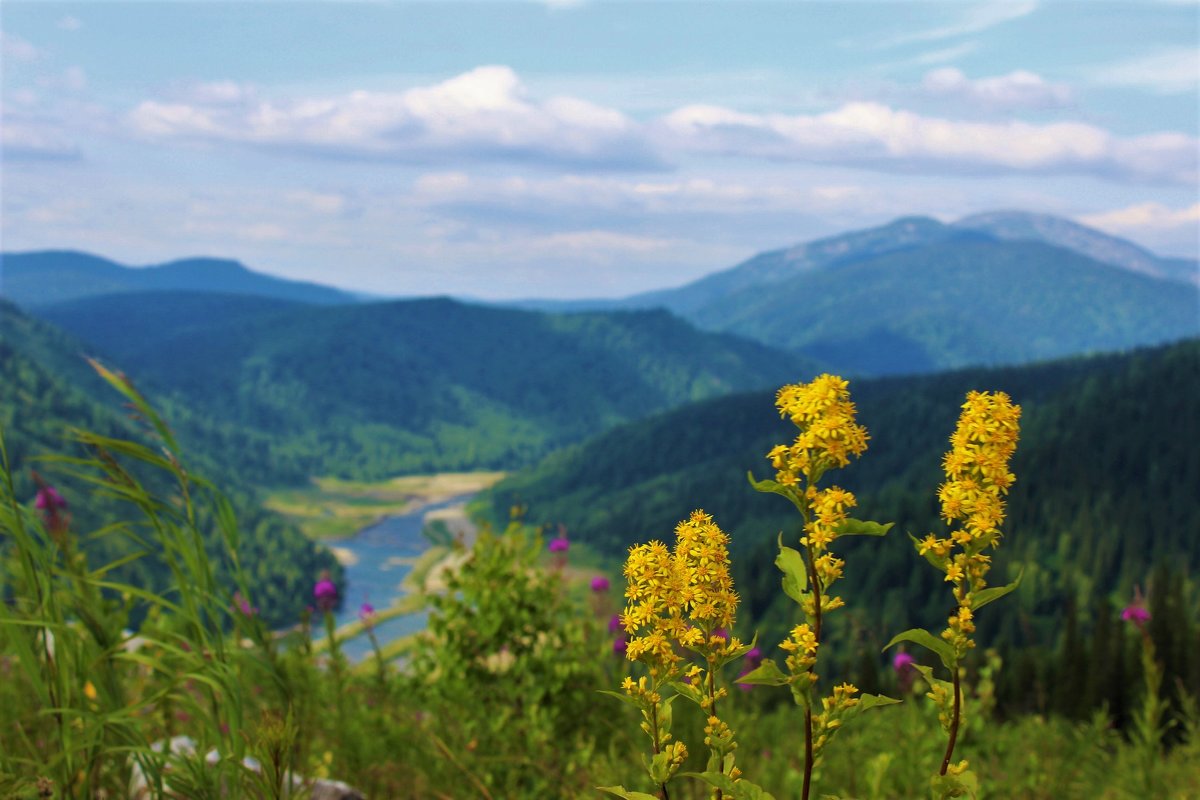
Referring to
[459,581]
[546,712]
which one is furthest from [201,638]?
[459,581]

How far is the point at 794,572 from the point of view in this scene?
105 inches

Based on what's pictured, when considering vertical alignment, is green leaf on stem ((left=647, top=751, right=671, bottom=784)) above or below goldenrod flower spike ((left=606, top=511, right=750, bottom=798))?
below

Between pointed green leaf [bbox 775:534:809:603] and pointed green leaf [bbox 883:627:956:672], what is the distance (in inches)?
10.4

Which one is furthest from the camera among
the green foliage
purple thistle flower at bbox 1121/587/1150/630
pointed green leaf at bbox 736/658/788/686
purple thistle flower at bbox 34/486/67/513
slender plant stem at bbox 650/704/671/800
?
the green foliage

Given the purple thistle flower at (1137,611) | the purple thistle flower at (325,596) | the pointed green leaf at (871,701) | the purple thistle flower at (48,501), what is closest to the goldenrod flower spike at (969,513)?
the pointed green leaf at (871,701)

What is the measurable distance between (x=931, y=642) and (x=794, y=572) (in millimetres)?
401

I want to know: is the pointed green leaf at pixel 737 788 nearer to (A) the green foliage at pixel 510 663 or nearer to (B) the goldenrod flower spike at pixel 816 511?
(B) the goldenrod flower spike at pixel 816 511

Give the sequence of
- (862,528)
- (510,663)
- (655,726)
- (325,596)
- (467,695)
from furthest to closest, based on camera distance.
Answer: (510,663)
(467,695)
(325,596)
(655,726)
(862,528)

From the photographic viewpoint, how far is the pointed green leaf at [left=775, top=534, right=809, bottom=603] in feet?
8.52

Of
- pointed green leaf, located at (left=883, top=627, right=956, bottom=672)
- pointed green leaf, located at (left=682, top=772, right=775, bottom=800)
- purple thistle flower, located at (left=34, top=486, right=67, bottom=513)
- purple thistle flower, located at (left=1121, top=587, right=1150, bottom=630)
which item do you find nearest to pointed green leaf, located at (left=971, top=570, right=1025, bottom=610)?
pointed green leaf, located at (left=883, top=627, right=956, bottom=672)

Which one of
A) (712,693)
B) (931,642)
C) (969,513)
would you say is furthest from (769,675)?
(969,513)

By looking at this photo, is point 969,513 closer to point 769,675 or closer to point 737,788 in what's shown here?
point 769,675

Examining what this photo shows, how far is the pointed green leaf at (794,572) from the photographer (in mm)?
2596

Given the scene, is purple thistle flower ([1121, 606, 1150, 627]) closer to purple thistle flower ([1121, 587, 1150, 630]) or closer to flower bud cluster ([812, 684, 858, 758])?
purple thistle flower ([1121, 587, 1150, 630])
